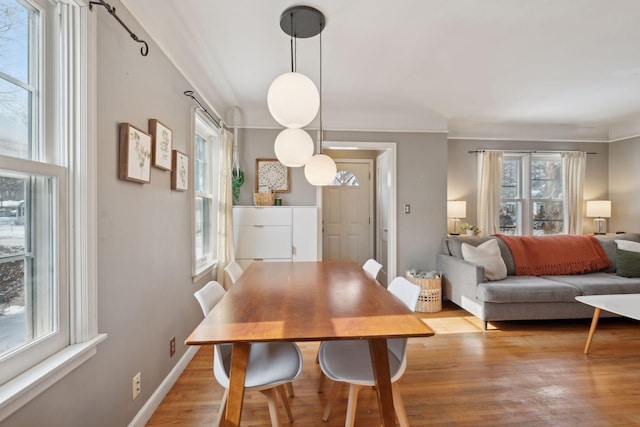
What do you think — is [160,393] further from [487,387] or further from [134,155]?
[487,387]

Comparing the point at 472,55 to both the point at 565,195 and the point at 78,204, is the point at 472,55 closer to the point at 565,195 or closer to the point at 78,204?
the point at 78,204

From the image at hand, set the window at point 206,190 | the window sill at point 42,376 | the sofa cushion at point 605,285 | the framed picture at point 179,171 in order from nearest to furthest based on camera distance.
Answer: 1. the window sill at point 42,376
2. the framed picture at point 179,171
3. the window at point 206,190
4. the sofa cushion at point 605,285

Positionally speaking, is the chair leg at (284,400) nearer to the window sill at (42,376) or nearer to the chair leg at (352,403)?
the chair leg at (352,403)

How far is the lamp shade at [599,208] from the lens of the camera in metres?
4.36

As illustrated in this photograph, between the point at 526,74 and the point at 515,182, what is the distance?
7.49 feet

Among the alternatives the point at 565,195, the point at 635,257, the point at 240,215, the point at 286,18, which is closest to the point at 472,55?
the point at 286,18

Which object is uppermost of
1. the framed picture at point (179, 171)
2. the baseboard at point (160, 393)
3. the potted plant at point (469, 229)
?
the framed picture at point (179, 171)

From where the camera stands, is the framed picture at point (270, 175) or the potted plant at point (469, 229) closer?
the framed picture at point (270, 175)

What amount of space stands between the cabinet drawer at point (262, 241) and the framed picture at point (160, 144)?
1.60 meters

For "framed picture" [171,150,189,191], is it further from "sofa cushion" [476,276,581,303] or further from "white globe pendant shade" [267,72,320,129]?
"sofa cushion" [476,276,581,303]

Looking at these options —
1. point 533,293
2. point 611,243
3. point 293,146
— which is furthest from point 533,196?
point 293,146

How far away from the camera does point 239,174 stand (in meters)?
3.69

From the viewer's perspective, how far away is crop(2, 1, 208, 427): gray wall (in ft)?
4.11

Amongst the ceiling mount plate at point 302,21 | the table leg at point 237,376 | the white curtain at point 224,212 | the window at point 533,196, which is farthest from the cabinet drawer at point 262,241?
the window at point 533,196
